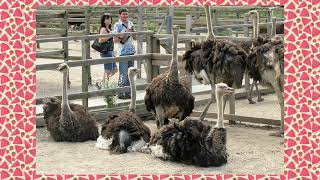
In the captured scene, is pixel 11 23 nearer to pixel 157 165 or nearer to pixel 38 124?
pixel 157 165

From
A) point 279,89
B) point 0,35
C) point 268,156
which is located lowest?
point 268,156

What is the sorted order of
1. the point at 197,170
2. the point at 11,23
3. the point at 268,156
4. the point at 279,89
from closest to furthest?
the point at 11,23 < the point at 197,170 < the point at 268,156 < the point at 279,89

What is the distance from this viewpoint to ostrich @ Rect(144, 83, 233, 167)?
7.25m

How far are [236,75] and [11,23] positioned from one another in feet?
11.9

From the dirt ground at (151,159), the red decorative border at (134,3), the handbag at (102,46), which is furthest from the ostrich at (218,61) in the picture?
the red decorative border at (134,3)

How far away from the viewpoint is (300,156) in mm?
6051

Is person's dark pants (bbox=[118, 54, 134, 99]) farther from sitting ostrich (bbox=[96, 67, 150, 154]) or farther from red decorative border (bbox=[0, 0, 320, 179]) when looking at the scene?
red decorative border (bbox=[0, 0, 320, 179])

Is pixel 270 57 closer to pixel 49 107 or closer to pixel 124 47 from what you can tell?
pixel 49 107

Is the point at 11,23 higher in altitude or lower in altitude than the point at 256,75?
higher

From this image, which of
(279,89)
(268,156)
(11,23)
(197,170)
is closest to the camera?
(11,23)

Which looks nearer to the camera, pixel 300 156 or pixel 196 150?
pixel 300 156

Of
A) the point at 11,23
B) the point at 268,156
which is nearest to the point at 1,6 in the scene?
the point at 11,23

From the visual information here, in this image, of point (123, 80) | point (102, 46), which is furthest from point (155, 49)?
point (102, 46)

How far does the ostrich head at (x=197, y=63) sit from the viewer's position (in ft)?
29.5
